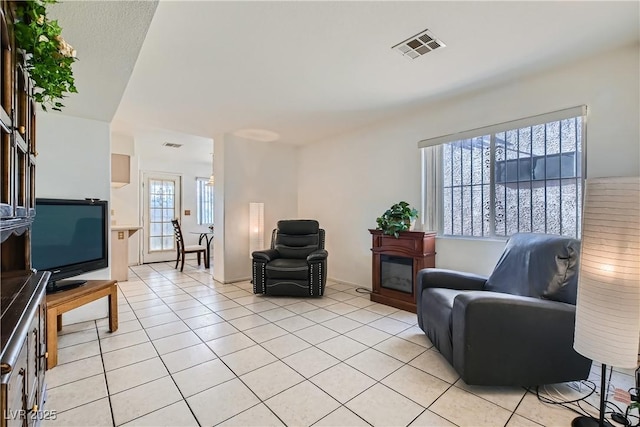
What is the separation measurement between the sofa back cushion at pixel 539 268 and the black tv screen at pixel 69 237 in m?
3.76

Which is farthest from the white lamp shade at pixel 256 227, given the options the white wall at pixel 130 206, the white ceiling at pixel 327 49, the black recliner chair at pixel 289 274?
the white wall at pixel 130 206

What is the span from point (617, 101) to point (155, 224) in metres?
7.85

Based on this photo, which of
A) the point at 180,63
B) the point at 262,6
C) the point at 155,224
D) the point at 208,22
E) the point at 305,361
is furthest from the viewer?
the point at 155,224

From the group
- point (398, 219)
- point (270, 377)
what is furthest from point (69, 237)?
point (398, 219)

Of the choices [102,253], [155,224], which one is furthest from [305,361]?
[155,224]

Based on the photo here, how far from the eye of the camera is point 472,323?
1.88 meters

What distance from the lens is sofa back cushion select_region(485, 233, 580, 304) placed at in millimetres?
1974

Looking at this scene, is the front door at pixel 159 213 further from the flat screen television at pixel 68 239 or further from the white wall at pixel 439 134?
the flat screen television at pixel 68 239

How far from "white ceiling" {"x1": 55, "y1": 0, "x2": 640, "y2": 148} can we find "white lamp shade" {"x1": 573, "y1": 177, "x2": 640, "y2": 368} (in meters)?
1.28

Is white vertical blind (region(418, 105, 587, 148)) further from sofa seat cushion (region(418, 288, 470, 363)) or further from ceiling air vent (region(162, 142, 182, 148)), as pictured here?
ceiling air vent (region(162, 142, 182, 148))

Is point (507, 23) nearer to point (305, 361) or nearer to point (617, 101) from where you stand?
point (617, 101)

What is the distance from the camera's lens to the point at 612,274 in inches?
58.3

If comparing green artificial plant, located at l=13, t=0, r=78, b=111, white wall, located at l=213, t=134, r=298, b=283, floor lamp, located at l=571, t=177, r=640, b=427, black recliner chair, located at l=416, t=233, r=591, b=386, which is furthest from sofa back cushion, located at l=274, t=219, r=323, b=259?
green artificial plant, located at l=13, t=0, r=78, b=111

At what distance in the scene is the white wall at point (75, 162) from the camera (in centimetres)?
294
